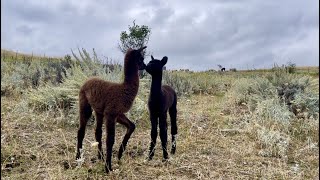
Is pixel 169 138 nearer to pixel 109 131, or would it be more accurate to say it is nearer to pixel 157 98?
pixel 157 98

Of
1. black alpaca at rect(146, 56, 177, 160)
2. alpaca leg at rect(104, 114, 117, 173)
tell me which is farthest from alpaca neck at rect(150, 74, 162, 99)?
alpaca leg at rect(104, 114, 117, 173)

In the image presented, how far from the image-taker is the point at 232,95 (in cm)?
1109

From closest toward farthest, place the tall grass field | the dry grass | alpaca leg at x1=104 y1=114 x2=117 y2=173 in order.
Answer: alpaca leg at x1=104 y1=114 x2=117 y2=173, the dry grass, the tall grass field

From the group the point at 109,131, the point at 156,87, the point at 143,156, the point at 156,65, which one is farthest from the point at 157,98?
the point at 143,156

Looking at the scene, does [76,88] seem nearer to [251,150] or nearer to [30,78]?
[251,150]

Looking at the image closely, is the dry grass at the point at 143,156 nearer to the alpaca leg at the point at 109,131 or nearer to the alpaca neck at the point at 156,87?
the alpaca leg at the point at 109,131

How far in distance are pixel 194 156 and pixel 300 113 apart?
4309 mm

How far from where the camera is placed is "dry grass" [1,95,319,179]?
4.42 meters

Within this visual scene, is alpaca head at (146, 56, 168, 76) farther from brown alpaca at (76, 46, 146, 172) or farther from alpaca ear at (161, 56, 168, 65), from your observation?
brown alpaca at (76, 46, 146, 172)

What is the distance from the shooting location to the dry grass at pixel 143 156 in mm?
4422

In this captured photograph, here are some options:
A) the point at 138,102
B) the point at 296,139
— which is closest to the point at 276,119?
the point at 296,139

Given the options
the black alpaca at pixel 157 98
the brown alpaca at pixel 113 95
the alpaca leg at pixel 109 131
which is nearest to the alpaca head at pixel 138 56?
the brown alpaca at pixel 113 95

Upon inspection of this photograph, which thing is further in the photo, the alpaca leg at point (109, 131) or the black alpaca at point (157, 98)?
the black alpaca at point (157, 98)

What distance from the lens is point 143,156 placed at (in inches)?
205
